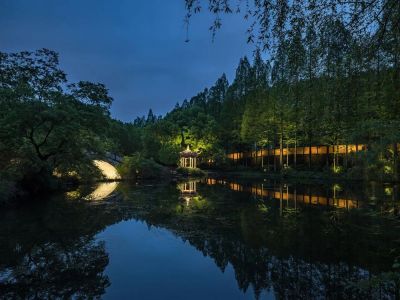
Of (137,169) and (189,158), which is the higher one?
(189,158)

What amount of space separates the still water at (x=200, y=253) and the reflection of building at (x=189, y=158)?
30171 mm

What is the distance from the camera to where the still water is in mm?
5402

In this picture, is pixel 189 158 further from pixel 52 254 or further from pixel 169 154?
pixel 52 254

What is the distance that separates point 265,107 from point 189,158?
12319mm

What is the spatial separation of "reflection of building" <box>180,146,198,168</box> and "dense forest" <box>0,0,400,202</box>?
3364 millimetres

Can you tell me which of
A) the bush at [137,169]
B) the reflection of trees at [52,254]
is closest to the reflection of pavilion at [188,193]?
the reflection of trees at [52,254]

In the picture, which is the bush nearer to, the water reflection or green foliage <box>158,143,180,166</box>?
green foliage <box>158,143,180,166</box>

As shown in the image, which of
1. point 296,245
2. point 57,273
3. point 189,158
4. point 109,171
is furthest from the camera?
point 189,158

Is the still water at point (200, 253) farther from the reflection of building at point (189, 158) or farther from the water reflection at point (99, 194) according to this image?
the reflection of building at point (189, 158)

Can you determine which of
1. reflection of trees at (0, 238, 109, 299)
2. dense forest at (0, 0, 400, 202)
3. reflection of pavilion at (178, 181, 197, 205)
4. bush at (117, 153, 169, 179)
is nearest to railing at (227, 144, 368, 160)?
dense forest at (0, 0, 400, 202)

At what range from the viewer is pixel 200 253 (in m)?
7.65

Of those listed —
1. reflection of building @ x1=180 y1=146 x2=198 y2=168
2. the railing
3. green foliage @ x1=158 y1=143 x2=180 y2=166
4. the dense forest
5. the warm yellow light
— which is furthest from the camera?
green foliage @ x1=158 y1=143 x2=180 y2=166

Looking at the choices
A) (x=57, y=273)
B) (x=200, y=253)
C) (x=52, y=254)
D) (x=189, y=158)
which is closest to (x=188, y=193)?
(x=200, y=253)

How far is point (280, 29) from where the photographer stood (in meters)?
3.84
